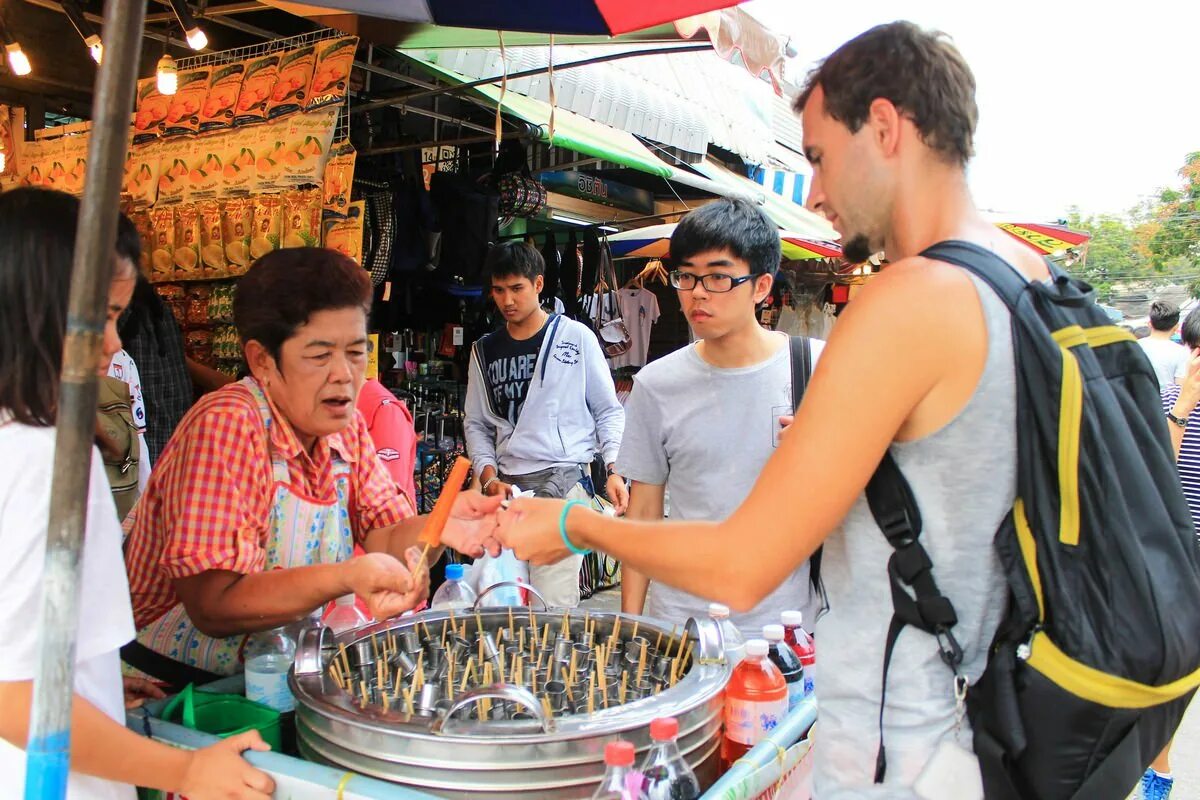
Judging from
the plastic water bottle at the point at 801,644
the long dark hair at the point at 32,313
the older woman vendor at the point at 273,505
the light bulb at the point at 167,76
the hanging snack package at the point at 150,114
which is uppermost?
the light bulb at the point at 167,76

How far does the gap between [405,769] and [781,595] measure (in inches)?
56.2

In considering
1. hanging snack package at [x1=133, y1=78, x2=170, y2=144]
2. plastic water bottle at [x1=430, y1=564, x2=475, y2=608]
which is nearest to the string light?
hanging snack package at [x1=133, y1=78, x2=170, y2=144]

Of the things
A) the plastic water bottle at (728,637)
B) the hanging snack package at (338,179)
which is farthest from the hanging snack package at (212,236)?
the plastic water bottle at (728,637)

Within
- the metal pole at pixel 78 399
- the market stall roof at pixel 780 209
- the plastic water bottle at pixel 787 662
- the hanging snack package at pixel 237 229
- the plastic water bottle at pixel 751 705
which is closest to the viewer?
the metal pole at pixel 78 399

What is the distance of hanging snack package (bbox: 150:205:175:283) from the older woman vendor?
6.57 feet

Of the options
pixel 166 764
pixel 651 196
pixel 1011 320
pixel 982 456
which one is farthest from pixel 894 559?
pixel 651 196

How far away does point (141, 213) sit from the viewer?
375 centimetres

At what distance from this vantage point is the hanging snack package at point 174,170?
3.58 m

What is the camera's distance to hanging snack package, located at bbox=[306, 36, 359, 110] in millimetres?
3146

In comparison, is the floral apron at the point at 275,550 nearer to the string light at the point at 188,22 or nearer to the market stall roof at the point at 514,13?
the market stall roof at the point at 514,13

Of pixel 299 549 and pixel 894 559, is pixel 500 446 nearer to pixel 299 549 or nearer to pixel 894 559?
pixel 299 549

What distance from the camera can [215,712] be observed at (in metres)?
1.61

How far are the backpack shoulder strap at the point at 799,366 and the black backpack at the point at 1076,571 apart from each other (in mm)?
1359

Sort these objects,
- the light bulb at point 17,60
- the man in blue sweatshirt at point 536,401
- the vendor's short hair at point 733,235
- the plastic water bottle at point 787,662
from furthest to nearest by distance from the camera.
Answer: the man in blue sweatshirt at point 536,401
the light bulb at point 17,60
the vendor's short hair at point 733,235
the plastic water bottle at point 787,662
